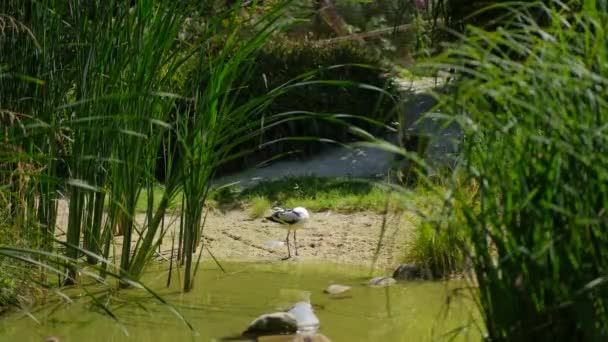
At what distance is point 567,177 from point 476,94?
0.35 meters

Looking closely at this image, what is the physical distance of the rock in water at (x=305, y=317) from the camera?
578 centimetres

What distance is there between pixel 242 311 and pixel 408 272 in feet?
4.21

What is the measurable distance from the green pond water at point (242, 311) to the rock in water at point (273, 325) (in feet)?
0.43

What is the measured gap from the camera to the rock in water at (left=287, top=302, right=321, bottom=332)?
5.78 m

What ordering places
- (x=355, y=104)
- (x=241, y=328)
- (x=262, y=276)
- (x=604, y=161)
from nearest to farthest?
1. (x=604, y=161)
2. (x=241, y=328)
3. (x=262, y=276)
4. (x=355, y=104)

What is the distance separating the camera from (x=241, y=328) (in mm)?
5805

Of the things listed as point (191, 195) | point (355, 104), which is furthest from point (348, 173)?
point (191, 195)

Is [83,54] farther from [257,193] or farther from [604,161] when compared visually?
[257,193]

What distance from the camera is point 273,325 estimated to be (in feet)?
18.5

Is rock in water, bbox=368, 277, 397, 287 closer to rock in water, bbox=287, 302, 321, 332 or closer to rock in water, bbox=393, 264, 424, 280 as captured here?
rock in water, bbox=393, 264, 424, 280

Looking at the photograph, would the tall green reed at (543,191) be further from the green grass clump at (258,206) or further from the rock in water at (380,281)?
the green grass clump at (258,206)

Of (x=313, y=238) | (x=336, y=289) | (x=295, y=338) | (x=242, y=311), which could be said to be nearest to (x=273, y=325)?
(x=295, y=338)

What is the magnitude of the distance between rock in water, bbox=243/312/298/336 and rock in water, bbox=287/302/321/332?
62 millimetres

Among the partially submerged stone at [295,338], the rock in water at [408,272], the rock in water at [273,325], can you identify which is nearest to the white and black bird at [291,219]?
the rock in water at [408,272]
